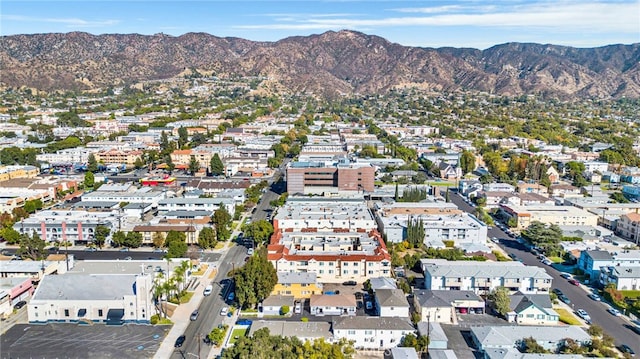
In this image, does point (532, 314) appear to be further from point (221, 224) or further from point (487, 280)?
point (221, 224)

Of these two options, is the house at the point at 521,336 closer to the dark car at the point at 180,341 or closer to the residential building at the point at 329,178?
the dark car at the point at 180,341

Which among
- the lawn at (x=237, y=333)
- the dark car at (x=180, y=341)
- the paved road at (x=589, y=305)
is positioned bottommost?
the paved road at (x=589, y=305)

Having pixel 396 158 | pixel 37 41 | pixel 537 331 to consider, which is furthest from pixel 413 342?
pixel 37 41

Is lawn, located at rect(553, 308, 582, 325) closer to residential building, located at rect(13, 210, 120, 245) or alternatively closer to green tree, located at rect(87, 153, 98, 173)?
residential building, located at rect(13, 210, 120, 245)

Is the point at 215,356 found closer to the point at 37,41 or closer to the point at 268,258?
the point at 268,258

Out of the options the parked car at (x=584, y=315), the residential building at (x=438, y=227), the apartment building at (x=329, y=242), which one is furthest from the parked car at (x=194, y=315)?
the parked car at (x=584, y=315)

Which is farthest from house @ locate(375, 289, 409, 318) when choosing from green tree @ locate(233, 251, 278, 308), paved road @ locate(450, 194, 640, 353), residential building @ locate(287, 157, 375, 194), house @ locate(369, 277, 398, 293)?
residential building @ locate(287, 157, 375, 194)
